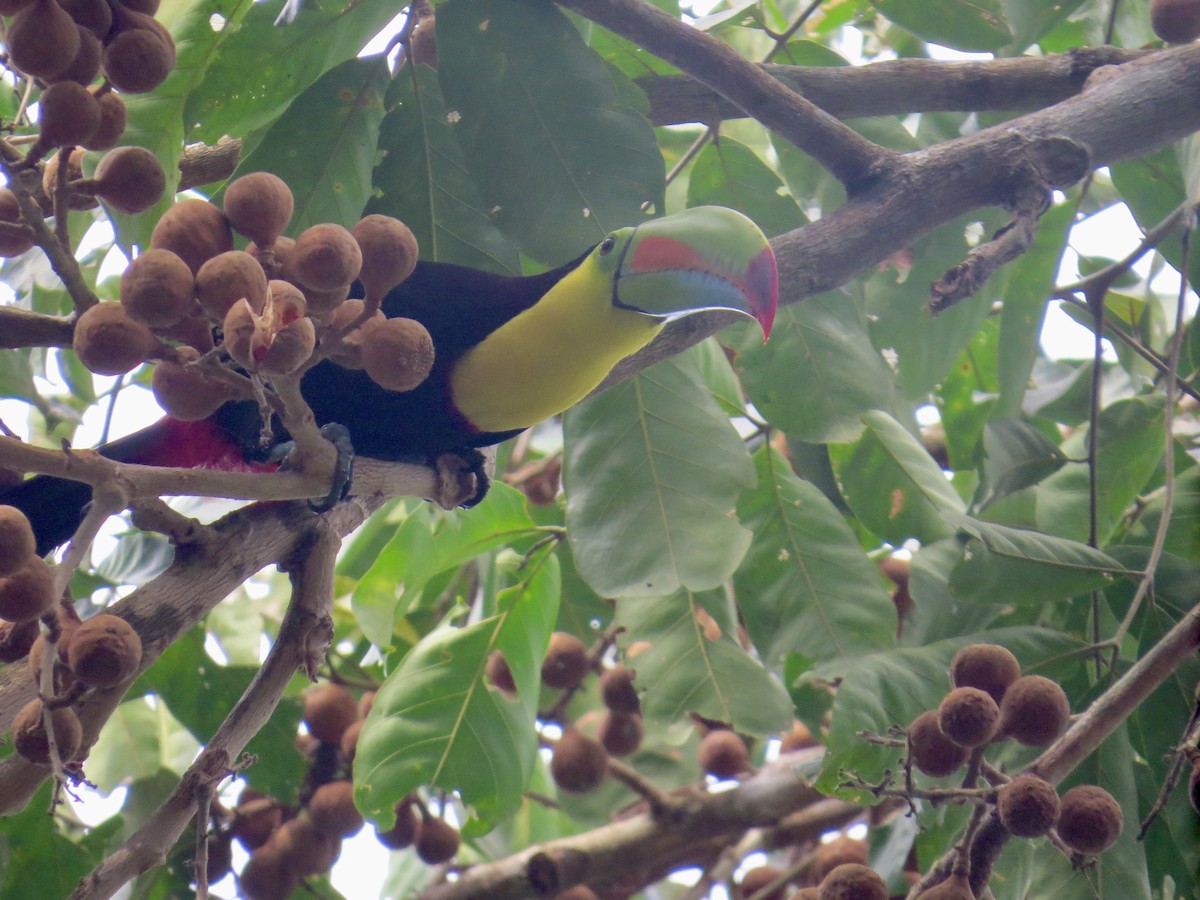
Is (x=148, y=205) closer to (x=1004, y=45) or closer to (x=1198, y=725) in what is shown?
(x=1198, y=725)

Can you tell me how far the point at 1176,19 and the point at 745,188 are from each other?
0.78 meters

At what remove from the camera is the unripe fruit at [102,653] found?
1.01m

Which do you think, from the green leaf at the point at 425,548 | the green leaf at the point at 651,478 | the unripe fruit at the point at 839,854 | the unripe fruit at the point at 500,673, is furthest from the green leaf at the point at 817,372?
the unripe fruit at the point at 839,854

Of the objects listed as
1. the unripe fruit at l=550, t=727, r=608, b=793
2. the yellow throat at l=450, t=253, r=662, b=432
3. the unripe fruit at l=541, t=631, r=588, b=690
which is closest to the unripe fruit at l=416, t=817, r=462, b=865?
the unripe fruit at l=550, t=727, r=608, b=793

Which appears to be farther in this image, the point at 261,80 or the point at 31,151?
the point at 261,80

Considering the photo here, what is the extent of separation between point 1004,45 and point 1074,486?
829 mm

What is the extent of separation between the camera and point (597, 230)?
1683 millimetres

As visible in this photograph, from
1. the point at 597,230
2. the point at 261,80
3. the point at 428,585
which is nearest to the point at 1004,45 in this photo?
the point at 597,230

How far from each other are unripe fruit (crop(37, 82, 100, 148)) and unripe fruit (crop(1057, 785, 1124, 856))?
118cm

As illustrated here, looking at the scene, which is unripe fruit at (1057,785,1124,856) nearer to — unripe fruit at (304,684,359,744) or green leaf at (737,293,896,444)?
green leaf at (737,293,896,444)

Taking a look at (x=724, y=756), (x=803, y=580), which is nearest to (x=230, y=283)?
(x=803, y=580)

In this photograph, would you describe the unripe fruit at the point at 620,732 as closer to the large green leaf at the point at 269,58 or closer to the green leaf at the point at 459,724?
the green leaf at the point at 459,724

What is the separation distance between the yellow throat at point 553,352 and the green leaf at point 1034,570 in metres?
0.55

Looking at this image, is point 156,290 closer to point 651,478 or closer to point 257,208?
point 257,208
